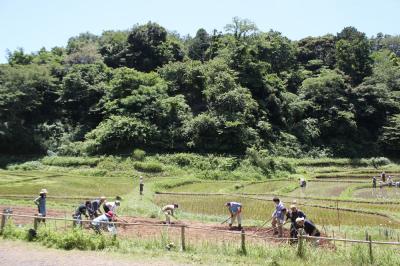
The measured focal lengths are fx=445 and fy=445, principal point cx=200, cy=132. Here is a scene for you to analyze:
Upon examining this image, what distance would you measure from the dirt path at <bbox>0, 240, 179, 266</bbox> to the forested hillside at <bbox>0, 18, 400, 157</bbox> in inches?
1413

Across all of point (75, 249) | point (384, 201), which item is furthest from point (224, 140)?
point (75, 249)

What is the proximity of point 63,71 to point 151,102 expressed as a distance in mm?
18270

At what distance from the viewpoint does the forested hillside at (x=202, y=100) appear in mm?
52000

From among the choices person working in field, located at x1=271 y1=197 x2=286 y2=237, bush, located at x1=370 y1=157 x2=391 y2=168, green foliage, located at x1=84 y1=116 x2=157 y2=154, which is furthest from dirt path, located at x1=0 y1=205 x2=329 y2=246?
bush, located at x1=370 y1=157 x2=391 y2=168

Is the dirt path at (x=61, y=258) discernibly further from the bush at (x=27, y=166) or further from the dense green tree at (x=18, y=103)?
the dense green tree at (x=18, y=103)

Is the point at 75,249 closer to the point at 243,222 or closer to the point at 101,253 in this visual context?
the point at 101,253

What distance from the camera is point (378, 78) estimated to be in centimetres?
6556

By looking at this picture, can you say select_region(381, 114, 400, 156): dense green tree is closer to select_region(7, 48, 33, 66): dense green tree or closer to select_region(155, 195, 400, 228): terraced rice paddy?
select_region(155, 195, 400, 228): terraced rice paddy

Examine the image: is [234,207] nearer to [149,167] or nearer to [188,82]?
[149,167]

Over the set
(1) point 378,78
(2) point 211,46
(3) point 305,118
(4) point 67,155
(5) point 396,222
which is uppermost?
(2) point 211,46

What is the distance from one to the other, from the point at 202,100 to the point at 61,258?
4867 cm

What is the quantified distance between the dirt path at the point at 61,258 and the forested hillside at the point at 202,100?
118ft

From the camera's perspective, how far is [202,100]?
61.4 m

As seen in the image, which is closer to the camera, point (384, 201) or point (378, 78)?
point (384, 201)
